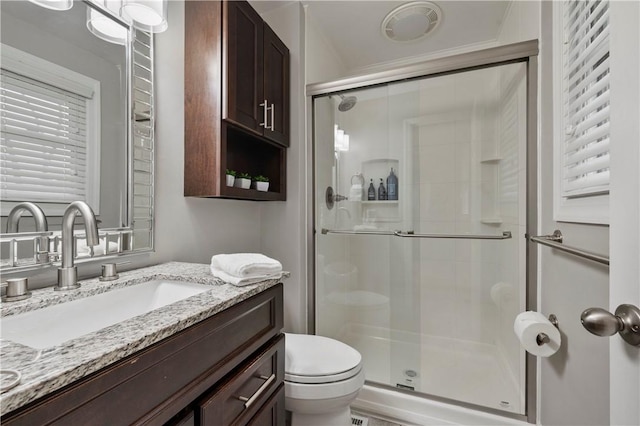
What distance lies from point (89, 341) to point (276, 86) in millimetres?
1570

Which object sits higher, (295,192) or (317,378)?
(295,192)

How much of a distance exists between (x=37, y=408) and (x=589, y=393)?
1373mm

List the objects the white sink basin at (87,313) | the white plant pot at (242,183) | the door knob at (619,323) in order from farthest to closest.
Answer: the white plant pot at (242,183) → the white sink basin at (87,313) → the door knob at (619,323)

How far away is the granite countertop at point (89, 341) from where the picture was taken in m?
0.40

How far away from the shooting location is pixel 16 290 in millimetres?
750

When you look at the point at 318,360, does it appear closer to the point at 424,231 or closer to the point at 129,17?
the point at 424,231

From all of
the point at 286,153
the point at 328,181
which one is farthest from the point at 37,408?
the point at 328,181

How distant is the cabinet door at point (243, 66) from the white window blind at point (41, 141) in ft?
1.83

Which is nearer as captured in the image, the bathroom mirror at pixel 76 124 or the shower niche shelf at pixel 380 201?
the bathroom mirror at pixel 76 124

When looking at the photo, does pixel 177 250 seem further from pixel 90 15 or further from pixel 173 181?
pixel 90 15

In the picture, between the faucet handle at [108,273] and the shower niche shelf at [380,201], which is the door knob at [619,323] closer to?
the faucet handle at [108,273]

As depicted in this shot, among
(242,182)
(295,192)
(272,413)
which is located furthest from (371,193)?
(272,413)

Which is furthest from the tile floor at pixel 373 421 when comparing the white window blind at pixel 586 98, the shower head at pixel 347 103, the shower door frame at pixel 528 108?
the shower head at pixel 347 103

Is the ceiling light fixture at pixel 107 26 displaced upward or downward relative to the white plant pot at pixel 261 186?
upward
